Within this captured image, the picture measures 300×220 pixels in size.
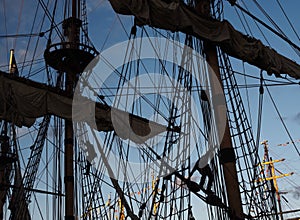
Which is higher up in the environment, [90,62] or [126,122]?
[90,62]

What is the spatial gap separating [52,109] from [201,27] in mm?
7297

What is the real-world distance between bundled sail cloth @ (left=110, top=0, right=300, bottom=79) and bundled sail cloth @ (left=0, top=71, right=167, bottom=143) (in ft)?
13.7

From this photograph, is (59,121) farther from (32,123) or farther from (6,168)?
(6,168)

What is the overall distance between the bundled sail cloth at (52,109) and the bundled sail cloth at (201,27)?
4190 mm

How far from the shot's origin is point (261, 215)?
8531mm

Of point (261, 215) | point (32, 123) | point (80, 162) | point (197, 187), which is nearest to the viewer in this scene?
point (197, 187)

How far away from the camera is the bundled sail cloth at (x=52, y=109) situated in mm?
13375

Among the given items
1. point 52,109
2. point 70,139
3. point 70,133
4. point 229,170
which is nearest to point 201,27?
point 229,170

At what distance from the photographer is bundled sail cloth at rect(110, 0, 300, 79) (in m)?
8.26

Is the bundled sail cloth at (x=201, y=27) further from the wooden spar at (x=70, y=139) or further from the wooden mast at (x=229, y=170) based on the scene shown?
the wooden spar at (x=70, y=139)

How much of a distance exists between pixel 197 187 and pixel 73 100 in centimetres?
834

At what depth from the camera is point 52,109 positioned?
14.4 metres

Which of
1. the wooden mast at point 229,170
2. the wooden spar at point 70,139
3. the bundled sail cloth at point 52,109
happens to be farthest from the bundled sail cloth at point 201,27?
the wooden spar at point 70,139

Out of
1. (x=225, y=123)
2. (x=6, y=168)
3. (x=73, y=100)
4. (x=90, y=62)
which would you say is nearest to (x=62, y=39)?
(x=90, y=62)
